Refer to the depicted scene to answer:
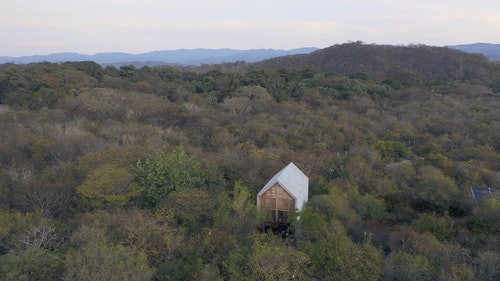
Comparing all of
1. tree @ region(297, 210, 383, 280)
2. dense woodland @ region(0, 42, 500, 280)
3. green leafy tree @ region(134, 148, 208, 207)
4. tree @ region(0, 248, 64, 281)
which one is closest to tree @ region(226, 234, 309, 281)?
dense woodland @ region(0, 42, 500, 280)

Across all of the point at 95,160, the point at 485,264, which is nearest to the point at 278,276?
the point at 485,264

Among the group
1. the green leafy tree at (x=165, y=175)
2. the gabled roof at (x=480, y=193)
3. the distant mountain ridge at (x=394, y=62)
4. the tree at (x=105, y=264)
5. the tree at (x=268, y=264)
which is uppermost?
the distant mountain ridge at (x=394, y=62)

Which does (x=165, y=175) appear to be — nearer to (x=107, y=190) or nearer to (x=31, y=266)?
(x=107, y=190)

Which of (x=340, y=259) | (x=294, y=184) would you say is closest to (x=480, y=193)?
(x=294, y=184)

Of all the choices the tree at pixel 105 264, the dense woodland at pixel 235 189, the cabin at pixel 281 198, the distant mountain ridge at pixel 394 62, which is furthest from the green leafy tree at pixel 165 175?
the distant mountain ridge at pixel 394 62

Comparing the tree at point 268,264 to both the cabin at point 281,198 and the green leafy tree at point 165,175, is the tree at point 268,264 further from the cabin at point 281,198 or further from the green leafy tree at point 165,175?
the green leafy tree at point 165,175

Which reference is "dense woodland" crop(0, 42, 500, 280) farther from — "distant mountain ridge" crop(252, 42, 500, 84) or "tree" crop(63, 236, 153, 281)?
"distant mountain ridge" crop(252, 42, 500, 84)
